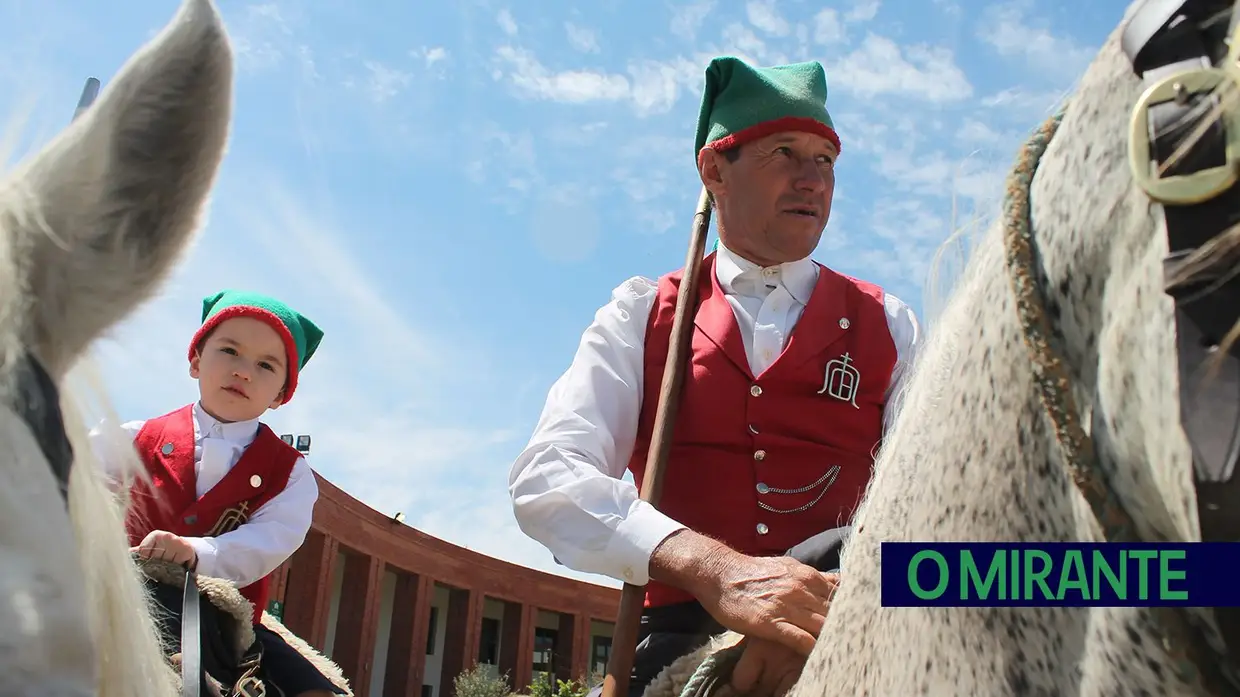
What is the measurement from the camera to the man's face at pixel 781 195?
2.79m

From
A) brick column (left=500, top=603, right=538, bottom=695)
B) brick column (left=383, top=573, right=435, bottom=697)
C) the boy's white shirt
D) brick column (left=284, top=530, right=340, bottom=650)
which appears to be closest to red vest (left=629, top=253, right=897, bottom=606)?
the boy's white shirt

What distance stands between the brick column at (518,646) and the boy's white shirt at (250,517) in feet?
80.2

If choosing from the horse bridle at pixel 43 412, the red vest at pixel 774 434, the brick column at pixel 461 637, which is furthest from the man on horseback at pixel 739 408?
the brick column at pixel 461 637

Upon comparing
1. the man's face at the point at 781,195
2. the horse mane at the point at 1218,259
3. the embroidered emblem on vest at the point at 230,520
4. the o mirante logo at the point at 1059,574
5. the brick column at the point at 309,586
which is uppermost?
the man's face at the point at 781,195

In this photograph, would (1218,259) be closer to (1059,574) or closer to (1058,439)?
(1058,439)

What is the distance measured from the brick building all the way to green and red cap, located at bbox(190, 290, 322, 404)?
16.3 metres

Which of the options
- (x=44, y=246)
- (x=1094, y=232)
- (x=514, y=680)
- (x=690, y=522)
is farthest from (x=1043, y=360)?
(x=514, y=680)

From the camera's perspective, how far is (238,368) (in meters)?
3.65

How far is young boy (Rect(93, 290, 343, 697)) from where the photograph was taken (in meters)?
3.33

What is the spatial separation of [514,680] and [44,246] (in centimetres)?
2739

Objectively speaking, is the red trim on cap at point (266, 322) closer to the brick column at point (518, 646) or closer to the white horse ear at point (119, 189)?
the white horse ear at point (119, 189)

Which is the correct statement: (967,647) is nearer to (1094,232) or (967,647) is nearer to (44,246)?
(1094,232)

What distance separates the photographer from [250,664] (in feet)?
9.75

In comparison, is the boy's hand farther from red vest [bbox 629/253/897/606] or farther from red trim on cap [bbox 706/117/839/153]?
red trim on cap [bbox 706/117/839/153]
